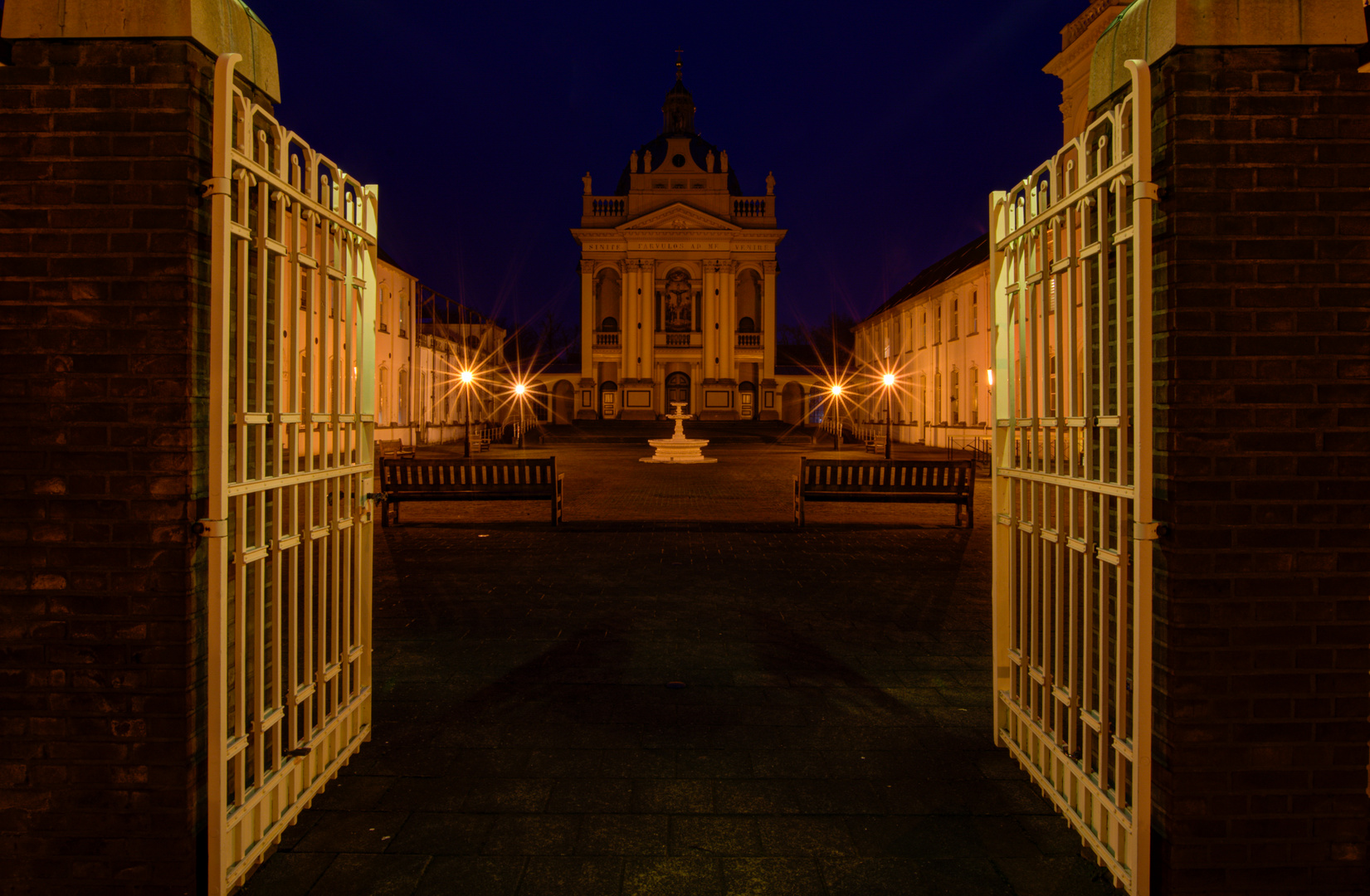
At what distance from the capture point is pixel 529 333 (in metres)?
82.0

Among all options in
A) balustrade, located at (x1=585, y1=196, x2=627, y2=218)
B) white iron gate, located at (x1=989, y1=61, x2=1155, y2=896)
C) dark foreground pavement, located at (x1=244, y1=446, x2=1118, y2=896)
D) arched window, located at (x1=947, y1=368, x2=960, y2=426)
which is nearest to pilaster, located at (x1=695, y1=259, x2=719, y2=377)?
balustrade, located at (x1=585, y1=196, x2=627, y2=218)

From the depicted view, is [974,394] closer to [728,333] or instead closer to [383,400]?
[728,333]

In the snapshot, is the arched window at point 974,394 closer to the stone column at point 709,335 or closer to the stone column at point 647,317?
the stone column at point 709,335

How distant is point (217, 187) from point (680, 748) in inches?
113

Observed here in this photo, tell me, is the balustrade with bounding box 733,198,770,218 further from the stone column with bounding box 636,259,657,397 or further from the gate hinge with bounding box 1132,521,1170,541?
the gate hinge with bounding box 1132,521,1170,541

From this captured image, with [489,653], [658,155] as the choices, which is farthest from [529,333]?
[489,653]

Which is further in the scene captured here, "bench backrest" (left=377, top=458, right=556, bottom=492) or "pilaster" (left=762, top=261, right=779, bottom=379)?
"pilaster" (left=762, top=261, right=779, bottom=379)

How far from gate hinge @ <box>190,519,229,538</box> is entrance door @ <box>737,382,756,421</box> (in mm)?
50846

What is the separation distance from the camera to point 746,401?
5338cm

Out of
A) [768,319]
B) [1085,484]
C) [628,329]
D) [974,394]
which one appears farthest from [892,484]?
[768,319]

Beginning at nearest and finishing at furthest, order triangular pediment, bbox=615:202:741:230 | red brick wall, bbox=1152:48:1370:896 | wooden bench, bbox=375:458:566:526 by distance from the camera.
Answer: red brick wall, bbox=1152:48:1370:896
wooden bench, bbox=375:458:566:526
triangular pediment, bbox=615:202:741:230

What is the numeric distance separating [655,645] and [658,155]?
188 feet

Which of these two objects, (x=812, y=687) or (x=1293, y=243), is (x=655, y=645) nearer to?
(x=812, y=687)

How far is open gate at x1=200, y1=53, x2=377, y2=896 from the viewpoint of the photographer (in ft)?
8.26
